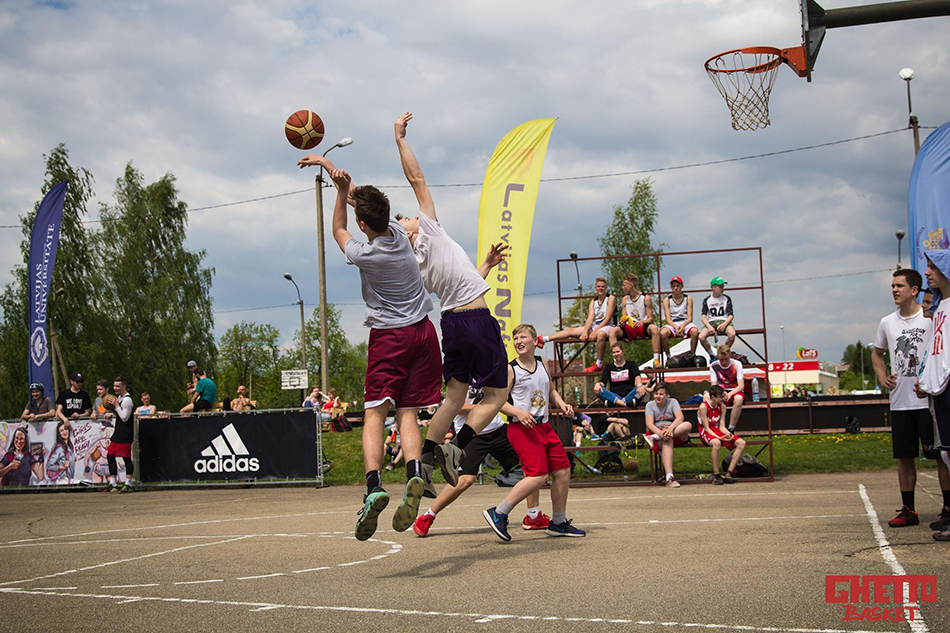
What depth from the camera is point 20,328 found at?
37.6 metres

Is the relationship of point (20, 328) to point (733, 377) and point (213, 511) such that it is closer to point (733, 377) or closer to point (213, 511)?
point (213, 511)

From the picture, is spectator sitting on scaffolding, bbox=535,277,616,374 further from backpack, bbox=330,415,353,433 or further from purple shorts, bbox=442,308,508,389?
backpack, bbox=330,415,353,433

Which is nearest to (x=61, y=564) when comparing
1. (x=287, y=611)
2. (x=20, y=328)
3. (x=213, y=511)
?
(x=287, y=611)

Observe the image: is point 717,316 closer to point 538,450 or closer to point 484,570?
point 538,450

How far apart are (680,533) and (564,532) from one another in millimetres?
962

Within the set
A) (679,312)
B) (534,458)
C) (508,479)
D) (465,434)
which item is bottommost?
(508,479)

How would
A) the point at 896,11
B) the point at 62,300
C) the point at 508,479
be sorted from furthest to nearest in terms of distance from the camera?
the point at 62,300 → the point at 508,479 → the point at 896,11

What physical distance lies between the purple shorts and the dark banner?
1044 cm

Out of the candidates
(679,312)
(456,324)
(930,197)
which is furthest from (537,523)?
(679,312)

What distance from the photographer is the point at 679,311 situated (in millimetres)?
16266

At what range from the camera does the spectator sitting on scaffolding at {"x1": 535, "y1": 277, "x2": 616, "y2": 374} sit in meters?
15.4

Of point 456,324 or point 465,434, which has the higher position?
point 456,324

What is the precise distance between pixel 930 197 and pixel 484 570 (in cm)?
1016

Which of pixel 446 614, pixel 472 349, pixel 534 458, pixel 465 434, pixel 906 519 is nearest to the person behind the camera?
pixel 446 614
